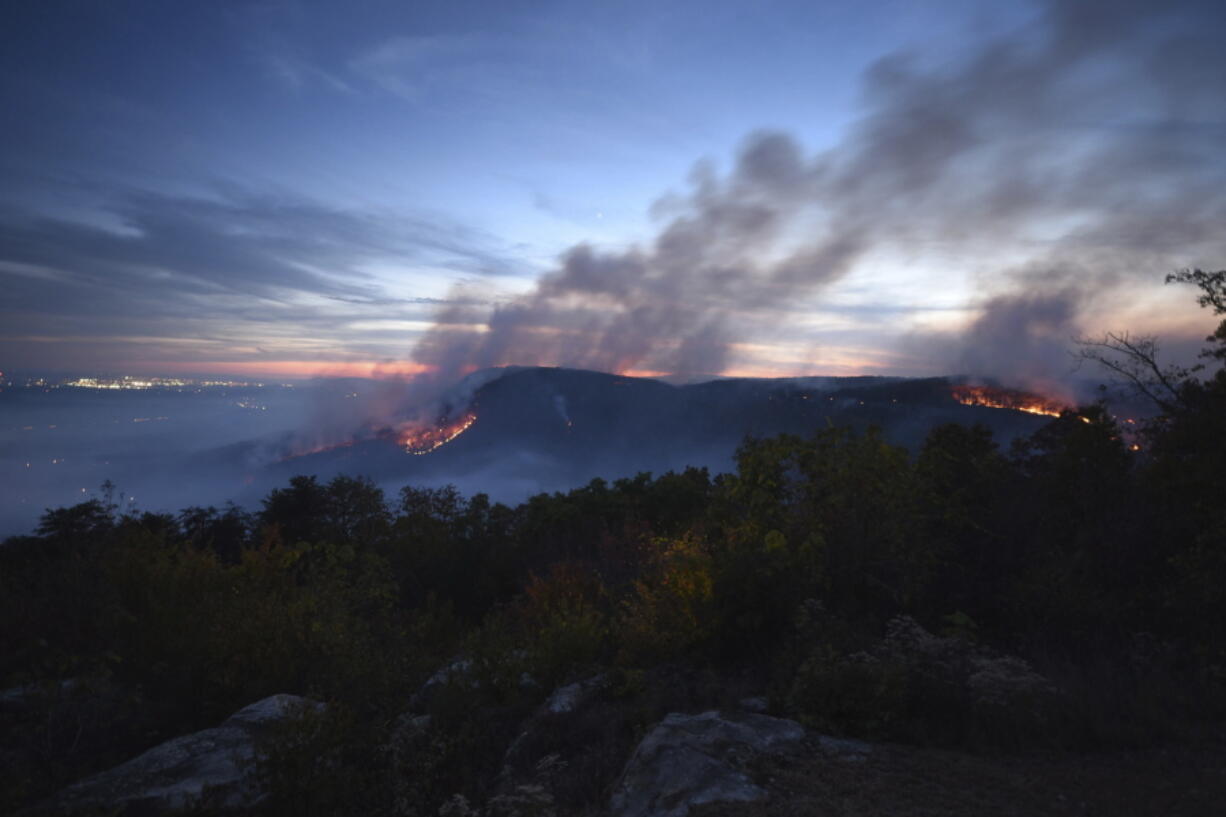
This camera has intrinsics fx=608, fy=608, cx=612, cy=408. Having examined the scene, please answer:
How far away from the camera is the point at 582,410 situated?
18762 cm

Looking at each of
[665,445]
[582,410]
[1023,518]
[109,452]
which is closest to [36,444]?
[109,452]

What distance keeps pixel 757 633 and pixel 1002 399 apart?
89138mm

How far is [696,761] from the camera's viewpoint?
4.20 meters

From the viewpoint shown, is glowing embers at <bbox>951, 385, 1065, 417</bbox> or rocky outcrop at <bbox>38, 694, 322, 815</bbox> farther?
glowing embers at <bbox>951, 385, 1065, 417</bbox>

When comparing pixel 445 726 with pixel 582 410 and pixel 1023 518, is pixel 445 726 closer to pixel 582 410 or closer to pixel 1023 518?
pixel 1023 518

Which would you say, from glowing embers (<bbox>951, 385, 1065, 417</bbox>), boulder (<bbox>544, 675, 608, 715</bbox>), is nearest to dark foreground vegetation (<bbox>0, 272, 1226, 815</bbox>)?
boulder (<bbox>544, 675, 608, 715</bbox>)

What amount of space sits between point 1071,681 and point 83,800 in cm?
773

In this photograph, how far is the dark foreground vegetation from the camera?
4859 mm

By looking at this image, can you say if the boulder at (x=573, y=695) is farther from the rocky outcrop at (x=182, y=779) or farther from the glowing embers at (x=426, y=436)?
the glowing embers at (x=426, y=436)

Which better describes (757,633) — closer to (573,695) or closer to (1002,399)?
(573,695)

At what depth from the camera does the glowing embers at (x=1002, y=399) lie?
6056 centimetres

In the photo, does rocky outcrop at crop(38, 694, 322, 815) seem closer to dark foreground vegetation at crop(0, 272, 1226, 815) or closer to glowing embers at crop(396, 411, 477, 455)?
dark foreground vegetation at crop(0, 272, 1226, 815)

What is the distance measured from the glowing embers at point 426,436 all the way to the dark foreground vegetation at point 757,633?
595ft

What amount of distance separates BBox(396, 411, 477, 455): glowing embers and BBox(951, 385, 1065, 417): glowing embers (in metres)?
142
